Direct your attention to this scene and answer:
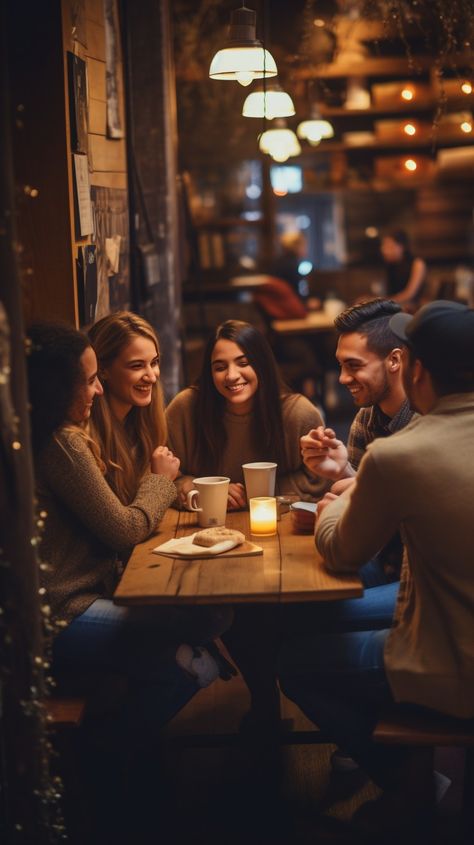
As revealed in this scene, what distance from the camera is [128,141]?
468cm

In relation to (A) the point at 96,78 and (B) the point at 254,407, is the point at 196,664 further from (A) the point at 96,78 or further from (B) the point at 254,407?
(A) the point at 96,78

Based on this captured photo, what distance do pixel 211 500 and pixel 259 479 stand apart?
0.58 ft

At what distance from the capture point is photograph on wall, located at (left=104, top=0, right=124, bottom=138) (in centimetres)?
427

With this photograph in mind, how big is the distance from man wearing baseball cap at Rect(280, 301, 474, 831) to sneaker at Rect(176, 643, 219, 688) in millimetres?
504

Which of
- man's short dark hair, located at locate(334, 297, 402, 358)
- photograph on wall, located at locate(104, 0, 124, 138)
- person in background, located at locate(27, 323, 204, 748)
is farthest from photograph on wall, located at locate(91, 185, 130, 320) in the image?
person in background, located at locate(27, 323, 204, 748)

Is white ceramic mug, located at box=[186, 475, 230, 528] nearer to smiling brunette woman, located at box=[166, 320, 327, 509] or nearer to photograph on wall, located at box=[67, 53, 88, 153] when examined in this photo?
smiling brunette woman, located at box=[166, 320, 327, 509]

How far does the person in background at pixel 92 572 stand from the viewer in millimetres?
2615

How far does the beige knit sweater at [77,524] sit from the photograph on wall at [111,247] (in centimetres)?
115

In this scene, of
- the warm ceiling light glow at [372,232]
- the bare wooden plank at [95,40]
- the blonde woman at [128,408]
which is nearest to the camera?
the blonde woman at [128,408]

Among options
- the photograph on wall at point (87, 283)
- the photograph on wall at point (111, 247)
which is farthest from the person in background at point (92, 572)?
the photograph on wall at point (111, 247)

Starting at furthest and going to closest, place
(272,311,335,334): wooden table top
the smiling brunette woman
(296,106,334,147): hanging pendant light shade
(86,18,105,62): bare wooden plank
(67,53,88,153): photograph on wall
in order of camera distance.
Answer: (272,311,335,334): wooden table top
(296,106,334,147): hanging pendant light shade
(86,18,105,62): bare wooden plank
the smiling brunette woman
(67,53,88,153): photograph on wall

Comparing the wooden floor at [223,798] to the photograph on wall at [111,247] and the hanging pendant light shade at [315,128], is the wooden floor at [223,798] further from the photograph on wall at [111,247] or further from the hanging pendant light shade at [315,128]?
the hanging pendant light shade at [315,128]

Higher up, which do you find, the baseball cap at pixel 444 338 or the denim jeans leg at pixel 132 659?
the baseball cap at pixel 444 338

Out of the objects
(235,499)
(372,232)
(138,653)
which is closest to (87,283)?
(235,499)
